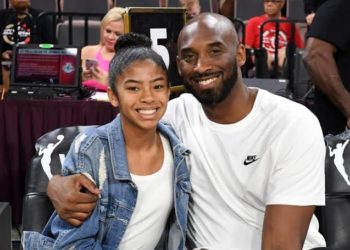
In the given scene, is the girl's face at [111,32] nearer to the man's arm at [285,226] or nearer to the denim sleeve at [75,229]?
the denim sleeve at [75,229]

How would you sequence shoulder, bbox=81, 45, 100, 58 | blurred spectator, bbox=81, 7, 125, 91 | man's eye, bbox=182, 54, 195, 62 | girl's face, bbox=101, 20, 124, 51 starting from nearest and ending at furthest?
man's eye, bbox=182, 54, 195, 62 < blurred spectator, bbox=81, 7, 125, 91 < girl's face, bbox=101, 20, 124, 51 < shoulder, bbox=81, 45, 100, 58

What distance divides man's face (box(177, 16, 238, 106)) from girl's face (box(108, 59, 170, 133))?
A: 10cm

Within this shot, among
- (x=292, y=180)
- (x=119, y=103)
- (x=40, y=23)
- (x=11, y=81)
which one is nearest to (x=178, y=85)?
(x=119, y=103)

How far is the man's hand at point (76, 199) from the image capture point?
7.18 ft

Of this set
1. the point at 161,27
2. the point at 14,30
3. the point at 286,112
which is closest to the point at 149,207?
the point at 286,112

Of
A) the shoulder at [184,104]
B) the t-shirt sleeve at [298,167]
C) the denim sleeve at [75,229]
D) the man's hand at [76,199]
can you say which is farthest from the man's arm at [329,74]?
the man's hand at [76,199]

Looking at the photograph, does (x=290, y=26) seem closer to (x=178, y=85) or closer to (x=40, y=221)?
(x=178, y=85)

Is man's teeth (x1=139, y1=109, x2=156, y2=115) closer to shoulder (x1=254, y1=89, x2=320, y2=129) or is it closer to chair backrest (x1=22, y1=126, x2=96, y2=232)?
shoulder (x1=254, y1=89, x2=320, y2=129)

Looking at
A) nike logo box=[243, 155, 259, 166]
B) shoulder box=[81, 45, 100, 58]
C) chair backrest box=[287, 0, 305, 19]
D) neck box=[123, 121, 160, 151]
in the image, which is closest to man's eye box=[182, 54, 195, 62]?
neck box=[123, 121, 160, 151]

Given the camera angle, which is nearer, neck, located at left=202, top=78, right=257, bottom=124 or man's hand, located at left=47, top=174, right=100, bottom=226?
man's hand, located at left=47, top=174, right=100, bottom=226

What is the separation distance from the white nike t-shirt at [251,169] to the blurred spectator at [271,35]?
425cm

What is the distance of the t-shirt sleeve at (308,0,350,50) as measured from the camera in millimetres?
3232

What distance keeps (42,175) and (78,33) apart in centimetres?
471

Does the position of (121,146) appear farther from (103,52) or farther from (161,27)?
(103,52)
